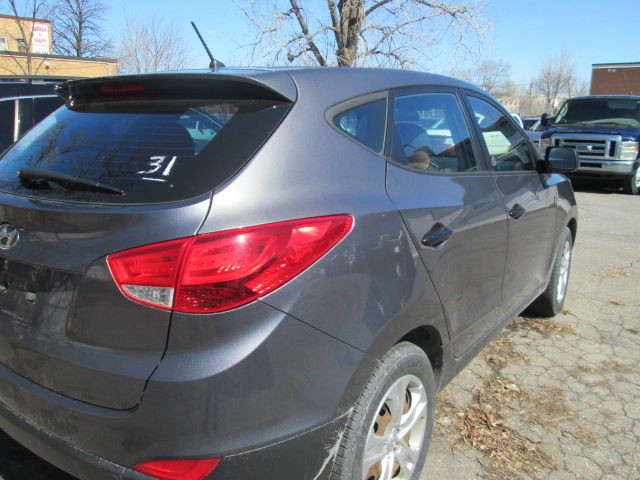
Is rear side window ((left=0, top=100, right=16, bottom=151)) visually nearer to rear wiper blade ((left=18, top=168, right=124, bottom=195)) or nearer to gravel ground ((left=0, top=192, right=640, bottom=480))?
gravel ground ((left=0, top=192, right=640, bottom=480))

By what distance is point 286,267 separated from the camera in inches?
64.7

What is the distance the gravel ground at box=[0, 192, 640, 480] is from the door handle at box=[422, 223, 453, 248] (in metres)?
1.12

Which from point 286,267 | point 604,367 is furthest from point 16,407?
point 604,367

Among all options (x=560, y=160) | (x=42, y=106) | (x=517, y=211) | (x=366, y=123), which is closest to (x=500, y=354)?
(x=517, y=211)

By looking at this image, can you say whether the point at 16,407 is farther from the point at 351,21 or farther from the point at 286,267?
the point at 351,21

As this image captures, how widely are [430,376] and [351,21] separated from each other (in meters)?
14.1

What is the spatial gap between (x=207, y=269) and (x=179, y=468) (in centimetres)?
58

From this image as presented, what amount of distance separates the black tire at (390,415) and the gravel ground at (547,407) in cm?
37

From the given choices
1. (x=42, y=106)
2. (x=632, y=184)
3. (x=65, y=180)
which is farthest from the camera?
(x=632, y=184)

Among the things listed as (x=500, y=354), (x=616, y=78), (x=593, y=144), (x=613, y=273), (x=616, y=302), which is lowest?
(x=500, y=354)

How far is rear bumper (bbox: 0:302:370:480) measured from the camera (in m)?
1.54

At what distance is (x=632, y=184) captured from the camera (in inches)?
482

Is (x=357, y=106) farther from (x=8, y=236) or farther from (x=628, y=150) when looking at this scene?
(x=628, y=150)

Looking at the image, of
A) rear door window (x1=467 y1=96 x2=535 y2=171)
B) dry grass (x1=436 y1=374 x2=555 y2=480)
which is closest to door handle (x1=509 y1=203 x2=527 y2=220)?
rear door window (x1=467 y1=96 x2=535 y2=171)
